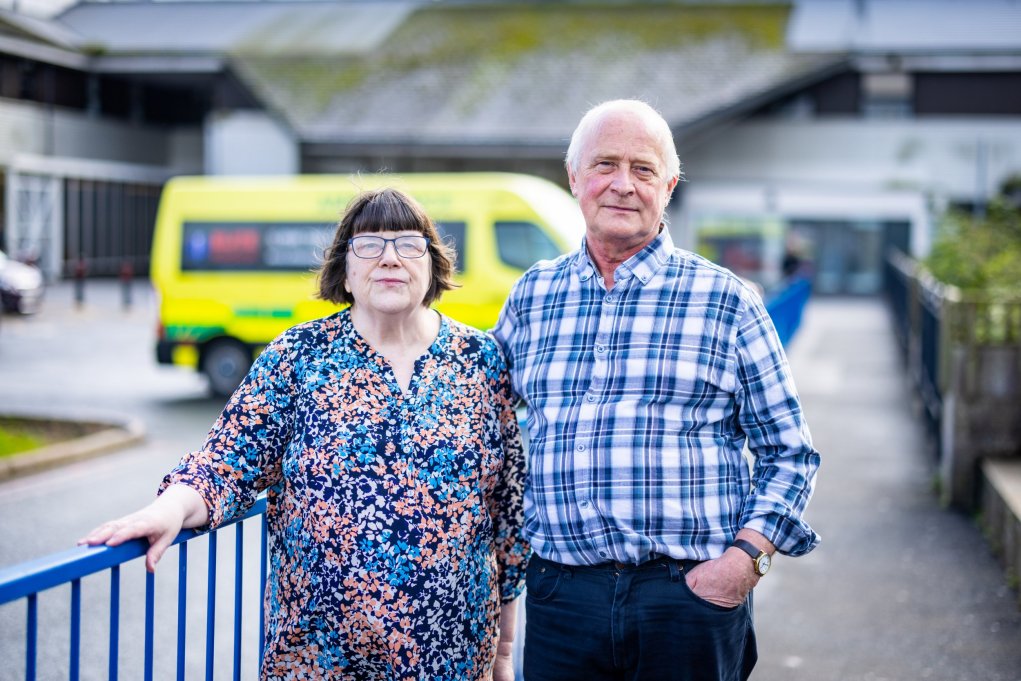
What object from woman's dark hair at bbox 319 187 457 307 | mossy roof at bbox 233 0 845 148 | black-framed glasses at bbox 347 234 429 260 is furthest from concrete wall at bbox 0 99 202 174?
black-framed glasses at bbox 347 234 429 260

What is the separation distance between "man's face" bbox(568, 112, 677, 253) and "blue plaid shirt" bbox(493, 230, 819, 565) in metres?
0.07

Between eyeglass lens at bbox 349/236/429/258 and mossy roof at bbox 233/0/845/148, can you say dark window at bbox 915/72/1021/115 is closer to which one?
mossy roof at bbox 233/0/845/148

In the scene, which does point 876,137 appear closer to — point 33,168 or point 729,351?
point 33,168

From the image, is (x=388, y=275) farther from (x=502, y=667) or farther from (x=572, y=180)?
(x=502, y=667)

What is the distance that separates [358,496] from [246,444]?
10.4 inches

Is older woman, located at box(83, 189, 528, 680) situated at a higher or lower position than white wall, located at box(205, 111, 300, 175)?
lower

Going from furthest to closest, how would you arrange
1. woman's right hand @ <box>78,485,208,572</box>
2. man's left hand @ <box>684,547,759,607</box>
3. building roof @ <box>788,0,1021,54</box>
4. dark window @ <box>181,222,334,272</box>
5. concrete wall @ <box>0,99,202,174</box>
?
concrete wall @ <box>0,99,202,174</box> < building roof @ <box>788,0,1021,54</box> < dark window @ <box>181,222,334,272</box> < man's left hand @ <box>684,547,759,607</box> < woman's right hand @ <box>78,485,208,572</box>

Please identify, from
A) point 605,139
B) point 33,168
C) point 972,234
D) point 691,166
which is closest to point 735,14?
point 691,166

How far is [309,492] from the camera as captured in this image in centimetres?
243

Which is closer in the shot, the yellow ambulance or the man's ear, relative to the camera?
the man's ear

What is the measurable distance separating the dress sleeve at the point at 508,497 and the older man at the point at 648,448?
0.11 meters

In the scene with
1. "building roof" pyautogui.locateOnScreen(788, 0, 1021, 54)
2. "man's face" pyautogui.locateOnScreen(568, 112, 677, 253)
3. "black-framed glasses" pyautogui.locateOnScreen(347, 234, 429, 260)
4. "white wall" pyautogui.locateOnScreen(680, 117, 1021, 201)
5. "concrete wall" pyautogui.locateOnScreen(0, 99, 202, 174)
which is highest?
"building roof" pyautogui.locateOnScreen(788, 0, 1021, 54)

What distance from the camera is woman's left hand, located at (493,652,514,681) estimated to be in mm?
2793

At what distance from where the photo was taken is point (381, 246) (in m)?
2.57
